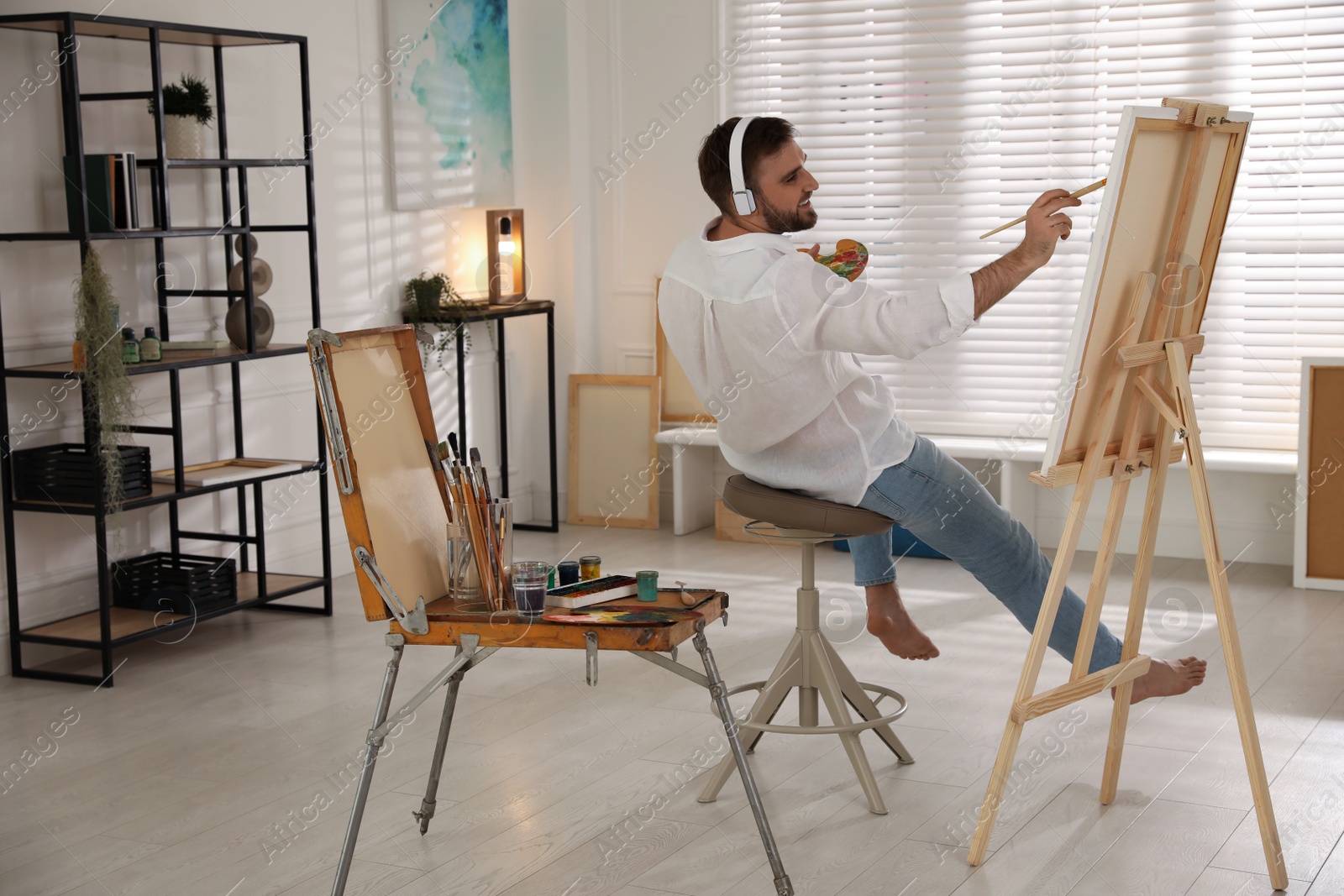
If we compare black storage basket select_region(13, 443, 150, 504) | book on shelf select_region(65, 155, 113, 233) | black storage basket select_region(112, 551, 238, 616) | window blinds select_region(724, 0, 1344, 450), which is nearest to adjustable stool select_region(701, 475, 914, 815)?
black storage basket select_region(112, 551, 238, 616)

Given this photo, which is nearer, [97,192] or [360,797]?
[360,797]

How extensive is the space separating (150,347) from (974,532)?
238 centimetres

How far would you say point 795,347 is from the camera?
2.54 metres

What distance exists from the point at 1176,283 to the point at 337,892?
72.4 inches

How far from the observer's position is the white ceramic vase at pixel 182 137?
13.1 feet

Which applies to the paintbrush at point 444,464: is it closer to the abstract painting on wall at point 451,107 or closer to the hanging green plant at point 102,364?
the hanging green plant at point 102,364

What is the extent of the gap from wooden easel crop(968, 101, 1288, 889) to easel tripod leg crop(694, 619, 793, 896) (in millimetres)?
411

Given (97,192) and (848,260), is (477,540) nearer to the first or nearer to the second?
(848,260)

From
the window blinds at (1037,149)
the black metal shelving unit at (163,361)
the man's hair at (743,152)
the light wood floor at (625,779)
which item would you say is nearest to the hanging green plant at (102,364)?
the black metal shelving unit at (163,361)

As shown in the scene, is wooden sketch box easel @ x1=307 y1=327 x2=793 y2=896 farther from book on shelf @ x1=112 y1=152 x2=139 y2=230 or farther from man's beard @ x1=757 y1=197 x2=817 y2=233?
book on shelf @ x1=112 y1=152 x2=139 y2=230

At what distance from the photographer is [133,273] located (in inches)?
161

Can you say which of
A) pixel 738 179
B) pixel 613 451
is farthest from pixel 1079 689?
pixel 613 451

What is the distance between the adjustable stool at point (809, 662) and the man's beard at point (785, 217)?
1.72ft

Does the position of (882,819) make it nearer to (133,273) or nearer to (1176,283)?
(1176,283)
